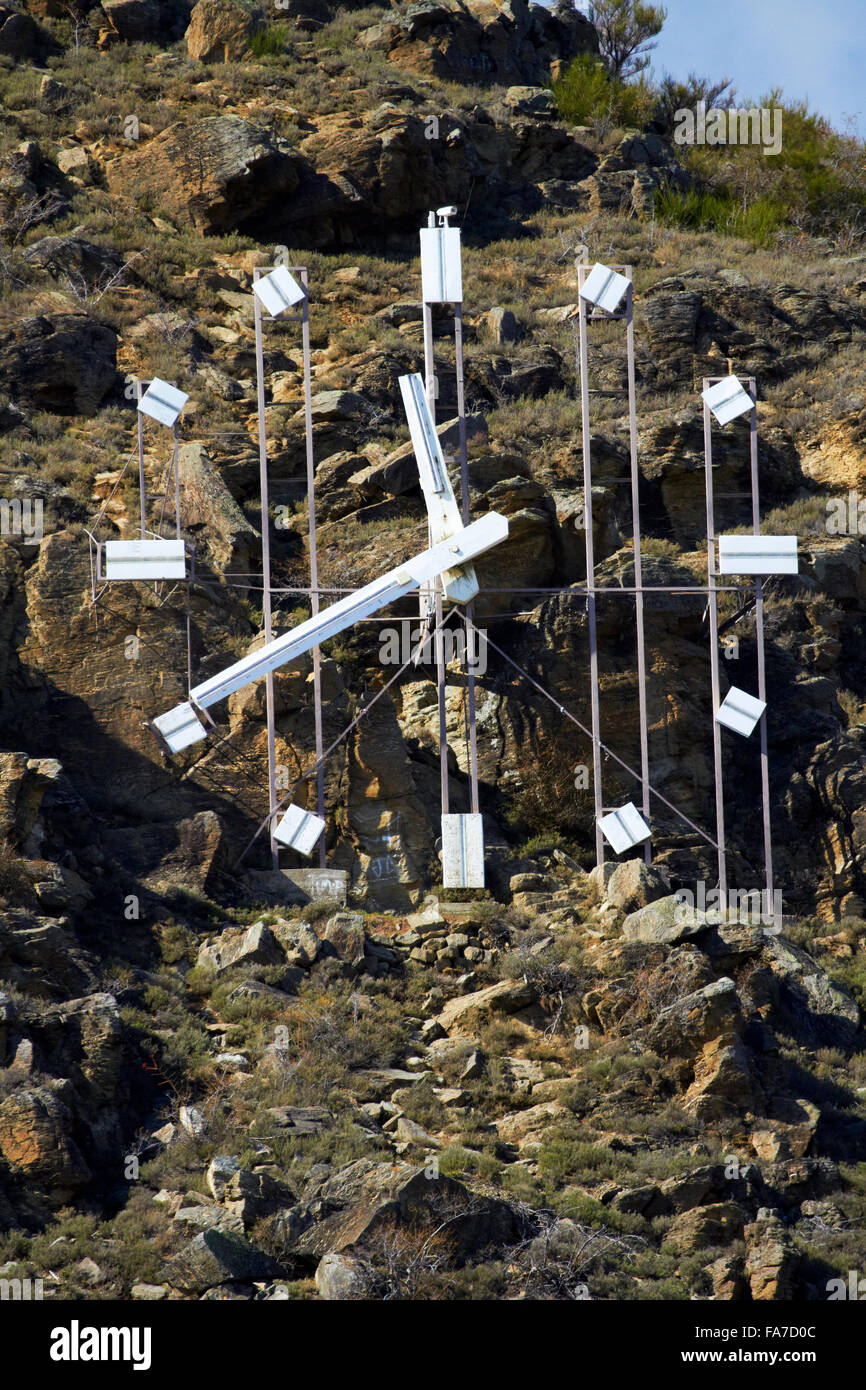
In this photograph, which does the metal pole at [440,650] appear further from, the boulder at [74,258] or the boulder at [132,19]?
the boulder at [132,19]

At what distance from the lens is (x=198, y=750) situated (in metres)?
22.2

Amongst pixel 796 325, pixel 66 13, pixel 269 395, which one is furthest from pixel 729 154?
pixel 269 395

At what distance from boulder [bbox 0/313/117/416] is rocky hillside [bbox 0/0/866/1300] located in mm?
74

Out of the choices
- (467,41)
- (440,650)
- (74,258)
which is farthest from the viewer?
(467,41)

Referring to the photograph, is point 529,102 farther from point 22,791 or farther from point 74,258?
point 22,791

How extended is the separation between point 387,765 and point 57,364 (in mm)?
12033

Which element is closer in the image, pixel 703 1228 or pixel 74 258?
pixel 703 1228

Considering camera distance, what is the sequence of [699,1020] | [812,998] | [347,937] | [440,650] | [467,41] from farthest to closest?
[467,41]
[440,650]
[812,998]
[347,937]
[699,1020]

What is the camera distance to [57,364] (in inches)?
1153

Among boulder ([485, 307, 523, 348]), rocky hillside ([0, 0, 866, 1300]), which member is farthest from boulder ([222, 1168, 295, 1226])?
boulder ([485, 307, 523, 348])

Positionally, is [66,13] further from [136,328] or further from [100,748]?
[100,748]

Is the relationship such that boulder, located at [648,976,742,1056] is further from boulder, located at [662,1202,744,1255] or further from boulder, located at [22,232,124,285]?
boulder, located at [22,232,124,285]

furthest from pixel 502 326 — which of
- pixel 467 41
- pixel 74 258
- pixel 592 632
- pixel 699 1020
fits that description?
pixel 699 1020

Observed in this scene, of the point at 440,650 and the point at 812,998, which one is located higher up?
the point at 440,650
